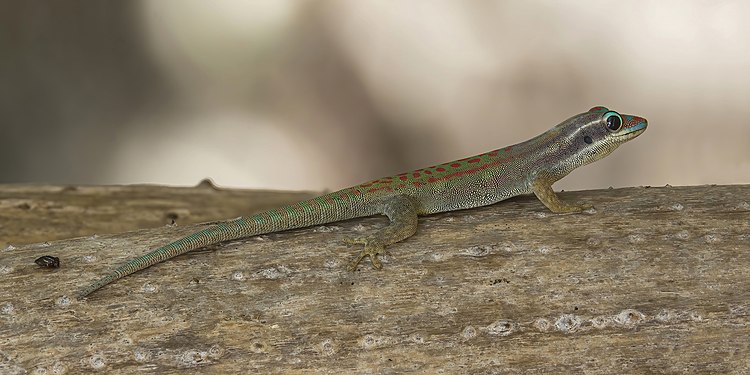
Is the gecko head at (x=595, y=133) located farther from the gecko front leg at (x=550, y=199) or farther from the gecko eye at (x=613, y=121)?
the gecko front leg at (x=550, y=199)

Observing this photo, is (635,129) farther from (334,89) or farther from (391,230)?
(334,89)

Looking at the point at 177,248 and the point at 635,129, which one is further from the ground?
the point at 635,129

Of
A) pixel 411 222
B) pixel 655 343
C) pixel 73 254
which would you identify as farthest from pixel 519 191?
pixel 73 254

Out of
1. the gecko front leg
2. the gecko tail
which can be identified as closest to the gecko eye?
the gecko front leg

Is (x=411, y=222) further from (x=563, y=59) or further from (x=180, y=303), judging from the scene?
(x=563, y=59)

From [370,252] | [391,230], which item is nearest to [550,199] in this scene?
[391,230]

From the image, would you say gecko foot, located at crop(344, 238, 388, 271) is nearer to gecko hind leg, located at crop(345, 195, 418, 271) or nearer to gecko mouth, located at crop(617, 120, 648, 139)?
gecko hind leg, located at crop(345, 195, 418, 271)
